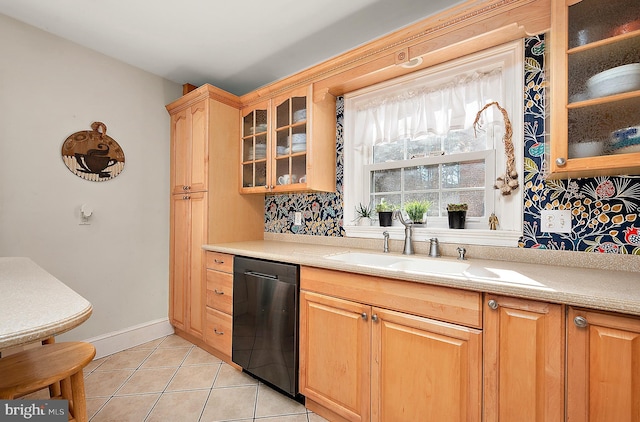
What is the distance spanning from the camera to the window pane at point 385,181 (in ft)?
7.18

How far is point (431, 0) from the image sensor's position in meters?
1.74

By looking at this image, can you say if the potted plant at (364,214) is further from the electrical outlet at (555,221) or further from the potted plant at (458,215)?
the electrical outlet at (555,221)

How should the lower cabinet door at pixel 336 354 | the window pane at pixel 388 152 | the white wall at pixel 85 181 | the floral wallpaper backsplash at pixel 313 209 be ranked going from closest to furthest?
the lower cabinet door at pixel 336 354 → the white wall at pixel 85 181 → the window pane at pixel 388 152 → the floral wallpaper backsplash at pixel 313 209

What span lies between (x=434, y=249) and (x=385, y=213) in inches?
17.5

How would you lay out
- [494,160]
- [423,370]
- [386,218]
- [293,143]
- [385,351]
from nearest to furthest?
[423,370] < [385,351] < [494,160] < [386,218] < [293,143]

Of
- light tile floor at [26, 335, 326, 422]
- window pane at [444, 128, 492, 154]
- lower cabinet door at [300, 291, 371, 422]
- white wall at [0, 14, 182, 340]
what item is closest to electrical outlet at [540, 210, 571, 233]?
window pane at [444, 128, 492, 154]

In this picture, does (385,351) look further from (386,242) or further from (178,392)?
(178,392)

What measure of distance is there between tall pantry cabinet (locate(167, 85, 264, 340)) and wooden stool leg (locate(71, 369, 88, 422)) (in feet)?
4.35

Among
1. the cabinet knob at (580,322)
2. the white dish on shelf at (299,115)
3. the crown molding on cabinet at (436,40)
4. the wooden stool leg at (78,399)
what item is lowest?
the wooden stool leg at (78,399)

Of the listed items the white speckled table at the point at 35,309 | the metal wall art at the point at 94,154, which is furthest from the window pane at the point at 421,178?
the metal wall art at the point at 94,154

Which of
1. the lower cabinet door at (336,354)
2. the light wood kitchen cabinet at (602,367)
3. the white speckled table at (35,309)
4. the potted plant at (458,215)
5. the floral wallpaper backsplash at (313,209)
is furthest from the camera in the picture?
the floral wallpaper backsplash at (313,209)

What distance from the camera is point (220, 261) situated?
226 centimetres

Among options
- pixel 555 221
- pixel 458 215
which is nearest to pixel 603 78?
pixel 555 221

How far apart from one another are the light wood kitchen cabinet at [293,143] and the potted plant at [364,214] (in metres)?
0.29
